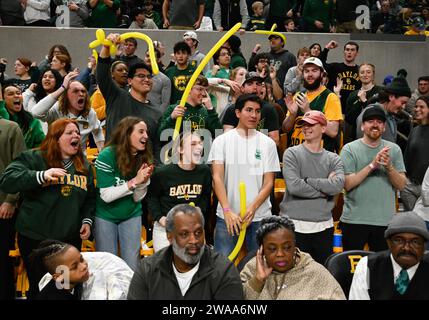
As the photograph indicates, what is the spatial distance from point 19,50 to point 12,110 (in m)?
6.99

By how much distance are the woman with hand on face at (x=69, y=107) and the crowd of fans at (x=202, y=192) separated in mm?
13

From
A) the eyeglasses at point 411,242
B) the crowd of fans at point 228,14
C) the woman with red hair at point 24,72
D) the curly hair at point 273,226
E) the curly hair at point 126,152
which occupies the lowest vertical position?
Answer: the eyeglasses at point 411,242

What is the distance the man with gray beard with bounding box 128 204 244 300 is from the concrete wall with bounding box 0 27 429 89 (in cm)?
924

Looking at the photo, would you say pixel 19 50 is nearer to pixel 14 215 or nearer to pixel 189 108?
pixel 189 108

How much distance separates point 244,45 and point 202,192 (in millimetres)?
8265

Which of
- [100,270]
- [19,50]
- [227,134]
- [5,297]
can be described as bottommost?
[5,297]

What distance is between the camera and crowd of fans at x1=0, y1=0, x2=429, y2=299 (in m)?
5.28

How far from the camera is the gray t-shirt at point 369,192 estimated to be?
7.28m

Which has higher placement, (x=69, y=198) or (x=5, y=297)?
(x=69, y=198)

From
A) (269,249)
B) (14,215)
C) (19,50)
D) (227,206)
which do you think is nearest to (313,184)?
(227,206)

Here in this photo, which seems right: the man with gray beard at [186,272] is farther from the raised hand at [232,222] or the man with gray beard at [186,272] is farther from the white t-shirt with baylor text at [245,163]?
the white t-shirt with baylor text at [245,163]

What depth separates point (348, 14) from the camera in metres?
15.4

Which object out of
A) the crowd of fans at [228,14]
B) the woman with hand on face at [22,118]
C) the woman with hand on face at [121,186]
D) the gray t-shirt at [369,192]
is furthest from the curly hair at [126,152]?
the crowd of fans at [228,14]
